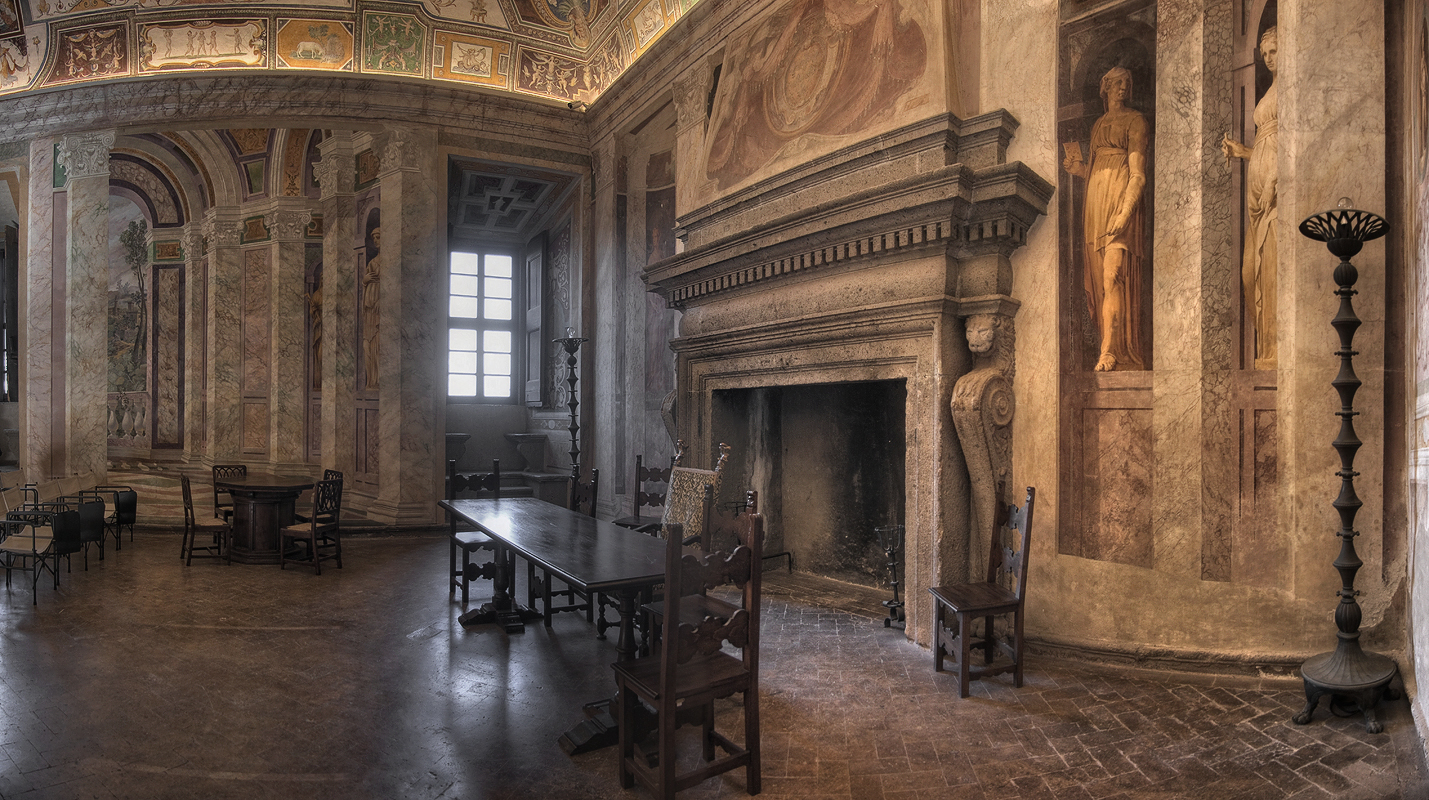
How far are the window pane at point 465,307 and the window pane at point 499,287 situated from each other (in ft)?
1.00

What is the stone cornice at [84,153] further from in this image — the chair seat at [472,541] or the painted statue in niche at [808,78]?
the painted statue in niche at [808,78]

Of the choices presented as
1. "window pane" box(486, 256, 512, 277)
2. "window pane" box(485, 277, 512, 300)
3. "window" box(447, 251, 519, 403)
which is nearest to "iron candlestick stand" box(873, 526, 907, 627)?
"window" box(447, 251, 519, 403)

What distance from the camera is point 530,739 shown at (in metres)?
3.46

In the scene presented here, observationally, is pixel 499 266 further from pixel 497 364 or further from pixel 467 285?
pixel 497 364

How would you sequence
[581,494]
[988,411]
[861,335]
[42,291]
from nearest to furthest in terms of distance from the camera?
[988,411], [861,335], [581,494], [42,291]

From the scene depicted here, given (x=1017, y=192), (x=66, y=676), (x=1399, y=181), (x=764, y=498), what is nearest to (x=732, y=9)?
(x=1017, y=192)

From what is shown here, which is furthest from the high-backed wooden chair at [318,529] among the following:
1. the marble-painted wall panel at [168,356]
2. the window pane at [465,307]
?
the marble-painted wall panel at [168,356]

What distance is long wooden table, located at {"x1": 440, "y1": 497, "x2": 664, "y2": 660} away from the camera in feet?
11.4

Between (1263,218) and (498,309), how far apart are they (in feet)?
38.7

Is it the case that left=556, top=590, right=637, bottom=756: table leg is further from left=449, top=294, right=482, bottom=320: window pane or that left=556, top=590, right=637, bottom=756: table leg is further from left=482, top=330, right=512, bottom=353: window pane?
left=449, top=294, right=482, bottom=320: window pane

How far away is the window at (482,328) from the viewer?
1320cm

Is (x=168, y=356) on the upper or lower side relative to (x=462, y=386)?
upper

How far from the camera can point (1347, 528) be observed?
343cm

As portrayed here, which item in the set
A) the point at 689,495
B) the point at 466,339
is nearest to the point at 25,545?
the point at 689,495
